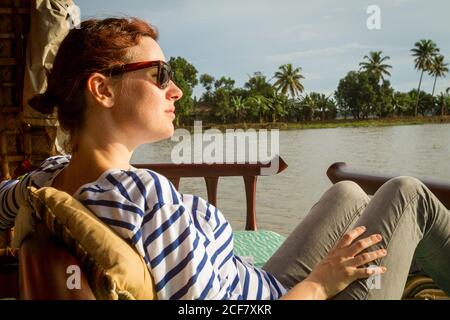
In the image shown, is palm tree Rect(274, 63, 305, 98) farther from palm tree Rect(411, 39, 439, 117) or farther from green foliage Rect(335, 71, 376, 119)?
palm tree Rect(411, 39, 439, 117)

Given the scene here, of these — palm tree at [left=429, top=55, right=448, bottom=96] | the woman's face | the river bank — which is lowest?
the river bank

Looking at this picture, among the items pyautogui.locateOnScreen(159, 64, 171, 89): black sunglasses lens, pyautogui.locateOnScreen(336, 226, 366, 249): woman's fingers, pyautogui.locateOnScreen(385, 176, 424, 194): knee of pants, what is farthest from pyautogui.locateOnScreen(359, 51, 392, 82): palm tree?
pyautogui.locateOnScreen(159, 64, 171, 89): black sunglasses lens

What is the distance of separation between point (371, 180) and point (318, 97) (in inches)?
2042

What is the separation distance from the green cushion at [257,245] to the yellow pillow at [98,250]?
105cm

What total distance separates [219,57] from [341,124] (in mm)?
25362

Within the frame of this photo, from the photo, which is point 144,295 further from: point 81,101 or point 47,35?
point 47,35

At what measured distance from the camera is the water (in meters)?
14.3

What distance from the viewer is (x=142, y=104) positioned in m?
1.07

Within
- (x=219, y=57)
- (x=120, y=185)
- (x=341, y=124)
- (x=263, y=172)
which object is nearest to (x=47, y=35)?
(x=263, y=172)

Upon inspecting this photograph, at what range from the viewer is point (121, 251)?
811 millimetres

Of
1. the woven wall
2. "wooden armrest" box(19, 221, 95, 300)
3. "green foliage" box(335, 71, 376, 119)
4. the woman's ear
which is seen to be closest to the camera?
"wooden armrest" box(19, 221, 95, 300)

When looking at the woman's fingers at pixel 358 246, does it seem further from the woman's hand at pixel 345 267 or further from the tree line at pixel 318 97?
the tree line at pixel 318 97

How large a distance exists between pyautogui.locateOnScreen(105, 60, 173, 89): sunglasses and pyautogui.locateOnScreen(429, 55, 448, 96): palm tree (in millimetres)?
63723

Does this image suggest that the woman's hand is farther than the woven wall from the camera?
No
